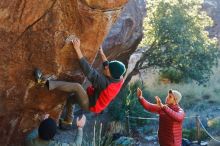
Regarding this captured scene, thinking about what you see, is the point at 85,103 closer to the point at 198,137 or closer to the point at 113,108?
the point at 198,137

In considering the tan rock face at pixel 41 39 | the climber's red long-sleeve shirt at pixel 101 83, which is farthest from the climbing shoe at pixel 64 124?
the climber's red long-sleeve shirt at pixel 101 83

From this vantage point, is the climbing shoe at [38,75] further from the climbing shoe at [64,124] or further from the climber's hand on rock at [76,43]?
the climbing shoe at [64,124]

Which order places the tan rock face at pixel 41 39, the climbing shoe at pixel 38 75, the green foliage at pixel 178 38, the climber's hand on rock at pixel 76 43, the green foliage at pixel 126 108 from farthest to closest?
the green foliage at pixel 178 38 → the green foliage at pixel 126 108 → the climbing shoe at pixel 38 75 → the climber's hand on rock at pixel 76 43 → the tan rock face at pixel 41 39

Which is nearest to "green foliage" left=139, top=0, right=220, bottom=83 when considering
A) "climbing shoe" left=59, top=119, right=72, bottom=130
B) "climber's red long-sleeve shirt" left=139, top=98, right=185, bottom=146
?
"climbing shoe" left=59, top=119, right=72, bottom=130

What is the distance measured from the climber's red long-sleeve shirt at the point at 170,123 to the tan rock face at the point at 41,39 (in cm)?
174

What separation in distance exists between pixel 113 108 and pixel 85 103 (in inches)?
351

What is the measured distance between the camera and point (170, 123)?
8695 mm

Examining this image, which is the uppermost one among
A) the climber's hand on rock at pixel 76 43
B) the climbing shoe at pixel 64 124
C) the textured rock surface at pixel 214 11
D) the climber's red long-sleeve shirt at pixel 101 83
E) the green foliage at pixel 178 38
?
the textured rock surface at pixel 214 11

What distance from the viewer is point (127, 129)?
1680 cm

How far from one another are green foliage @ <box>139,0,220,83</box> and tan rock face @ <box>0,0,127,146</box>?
9.91 metres

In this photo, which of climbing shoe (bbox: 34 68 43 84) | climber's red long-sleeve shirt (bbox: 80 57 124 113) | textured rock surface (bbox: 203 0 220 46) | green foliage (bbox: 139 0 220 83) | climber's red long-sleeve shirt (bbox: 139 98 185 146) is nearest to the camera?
climber's red long-sleeve shirt (bbox: 80 57 124 113)

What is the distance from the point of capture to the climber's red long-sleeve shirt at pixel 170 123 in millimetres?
8548

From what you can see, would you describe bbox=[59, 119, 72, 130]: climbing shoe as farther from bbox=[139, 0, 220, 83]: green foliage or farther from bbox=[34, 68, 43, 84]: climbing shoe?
bbox=[139, 0, 220, 83]: green foliage

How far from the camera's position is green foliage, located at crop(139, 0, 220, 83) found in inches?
715
